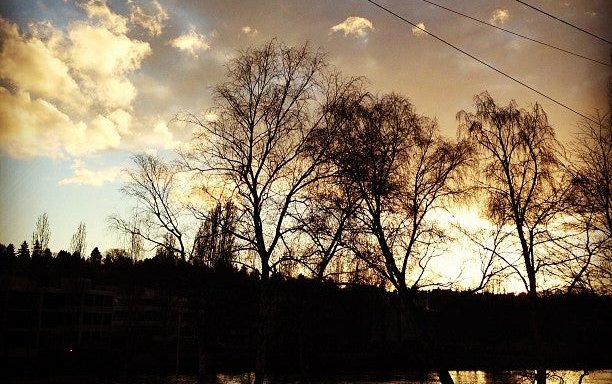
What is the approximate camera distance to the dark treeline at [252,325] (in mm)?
18406

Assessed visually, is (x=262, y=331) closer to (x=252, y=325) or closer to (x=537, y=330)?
(x=537, y=330)

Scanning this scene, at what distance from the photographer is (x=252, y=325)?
29062 mm

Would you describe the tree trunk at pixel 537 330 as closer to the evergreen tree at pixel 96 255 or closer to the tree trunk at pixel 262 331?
the tree trunk at pixel 262 331

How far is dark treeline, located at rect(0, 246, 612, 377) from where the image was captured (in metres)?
18.4

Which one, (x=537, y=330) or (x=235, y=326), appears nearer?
(x=537, y=330)

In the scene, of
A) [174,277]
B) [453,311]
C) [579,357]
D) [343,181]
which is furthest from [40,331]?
[453,311]

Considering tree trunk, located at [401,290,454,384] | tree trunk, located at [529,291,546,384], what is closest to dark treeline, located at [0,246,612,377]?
tree trunk, located at [529,291,546,384]

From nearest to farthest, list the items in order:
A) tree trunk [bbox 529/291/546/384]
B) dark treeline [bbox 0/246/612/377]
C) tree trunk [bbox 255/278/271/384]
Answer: tree trunk [bbox 255/278/271/384] → tree trunk [bbox 529/291/546/384] → dark treeline [bbox 0/246/612/377]

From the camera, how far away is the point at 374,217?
1577 cm

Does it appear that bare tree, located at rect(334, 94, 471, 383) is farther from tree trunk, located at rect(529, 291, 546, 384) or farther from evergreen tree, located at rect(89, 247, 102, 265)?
evergreen tree, located at rect(89, 247, 102, 265)

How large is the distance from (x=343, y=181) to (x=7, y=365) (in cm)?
2432

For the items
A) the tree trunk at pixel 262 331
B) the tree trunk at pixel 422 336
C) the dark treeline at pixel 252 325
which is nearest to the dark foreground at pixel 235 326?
the dark treeline at pixel 252 325

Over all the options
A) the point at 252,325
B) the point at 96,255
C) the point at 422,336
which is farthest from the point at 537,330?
the point at 96,255

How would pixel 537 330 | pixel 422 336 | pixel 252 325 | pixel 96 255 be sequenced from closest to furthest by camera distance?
pixel 422 336 < pixel 537 330 < pixel 252 325 < pixel 96 255
